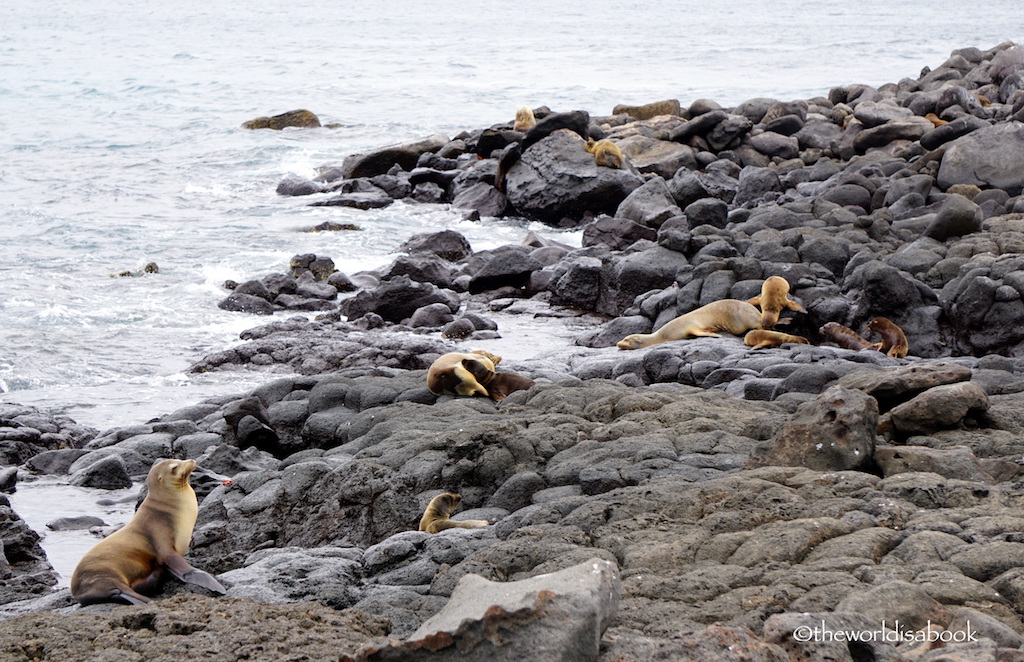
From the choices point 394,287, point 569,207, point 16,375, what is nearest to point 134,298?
point 16,375

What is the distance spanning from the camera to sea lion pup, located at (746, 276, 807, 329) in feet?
37.5

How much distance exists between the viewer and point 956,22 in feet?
212

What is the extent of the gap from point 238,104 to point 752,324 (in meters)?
31.9

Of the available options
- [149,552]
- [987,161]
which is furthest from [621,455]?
[987,161]

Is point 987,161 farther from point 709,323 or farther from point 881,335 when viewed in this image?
point 709,323

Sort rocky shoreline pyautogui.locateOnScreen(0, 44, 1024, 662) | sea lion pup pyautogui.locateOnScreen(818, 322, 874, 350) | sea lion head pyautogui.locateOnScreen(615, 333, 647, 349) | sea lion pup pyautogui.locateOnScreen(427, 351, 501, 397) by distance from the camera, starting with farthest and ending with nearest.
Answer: sea lion head pyautogui.locateOnScreen(615, 333, 647, 349) < sea lion pup pyautogui.locateOnScreen(818, 322, 874, 350) < sea lion pup pyautogui.locateOnScreen(427, 351, 501, 397) < rocky shoreline pyautogui.locateOnScreen(0, 44, 1024, 662)

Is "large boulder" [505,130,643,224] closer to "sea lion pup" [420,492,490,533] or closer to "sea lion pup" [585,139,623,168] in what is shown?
"sea lion pup" [585,139,623,168]

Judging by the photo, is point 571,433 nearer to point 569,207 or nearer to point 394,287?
point 394,287

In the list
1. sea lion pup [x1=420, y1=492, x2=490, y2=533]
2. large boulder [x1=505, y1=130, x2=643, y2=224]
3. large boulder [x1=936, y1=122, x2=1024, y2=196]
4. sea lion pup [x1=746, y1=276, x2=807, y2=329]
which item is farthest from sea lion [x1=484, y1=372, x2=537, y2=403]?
large boulder [x1=505, y1=130, x2=643, y2=224]

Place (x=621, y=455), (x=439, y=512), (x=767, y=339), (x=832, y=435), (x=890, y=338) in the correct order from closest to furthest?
(x=832, y=435) → (x=439, y=512) → (x=621, y=455) → (x=890, y=338) → (x=767, y=339)

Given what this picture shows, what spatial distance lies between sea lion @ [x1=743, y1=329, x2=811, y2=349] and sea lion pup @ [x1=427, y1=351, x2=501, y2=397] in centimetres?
312

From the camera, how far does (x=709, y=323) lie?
38.2 ft

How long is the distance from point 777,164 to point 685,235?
864 centimetres

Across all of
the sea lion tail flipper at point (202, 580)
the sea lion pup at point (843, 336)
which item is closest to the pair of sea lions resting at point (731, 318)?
the sea lion pup at point (843, 336)
